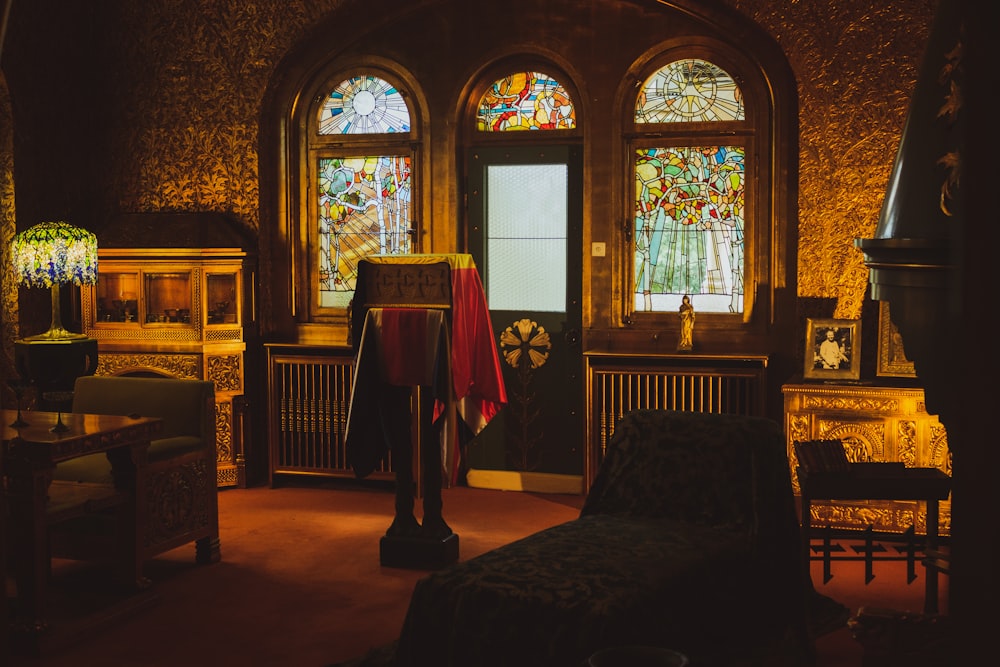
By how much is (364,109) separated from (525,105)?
1091 millimetres

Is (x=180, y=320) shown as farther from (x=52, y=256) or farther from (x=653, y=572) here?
(x=653, y=572)

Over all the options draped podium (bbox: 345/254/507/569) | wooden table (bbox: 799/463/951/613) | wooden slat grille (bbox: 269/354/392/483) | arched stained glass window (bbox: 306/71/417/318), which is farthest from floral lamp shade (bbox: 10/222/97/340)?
wooden table (bbox: 799/463/951/613)

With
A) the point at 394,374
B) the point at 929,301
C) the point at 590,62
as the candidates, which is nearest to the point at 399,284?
Result: the point at 394,374

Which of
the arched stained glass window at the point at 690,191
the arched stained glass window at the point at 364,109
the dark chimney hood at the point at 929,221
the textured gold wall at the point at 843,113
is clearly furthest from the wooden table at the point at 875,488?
the arched stained glass window at the point at 364,109

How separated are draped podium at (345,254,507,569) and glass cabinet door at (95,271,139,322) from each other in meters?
2.61

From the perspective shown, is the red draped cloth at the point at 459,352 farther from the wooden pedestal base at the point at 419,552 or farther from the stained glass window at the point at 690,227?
the stained glass window at the point at 690,227

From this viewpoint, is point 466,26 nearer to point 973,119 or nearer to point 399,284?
point 399,284

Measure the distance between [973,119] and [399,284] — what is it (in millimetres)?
4224

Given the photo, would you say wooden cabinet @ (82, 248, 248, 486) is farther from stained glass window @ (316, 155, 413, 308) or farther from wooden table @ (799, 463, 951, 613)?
wooden table @ (799, 463, 951, 613)

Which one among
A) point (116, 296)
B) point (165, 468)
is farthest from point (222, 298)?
point (165, 468)

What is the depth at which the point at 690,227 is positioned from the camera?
6.76 m

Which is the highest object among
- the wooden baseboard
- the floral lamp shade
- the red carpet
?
the floral lamp shade

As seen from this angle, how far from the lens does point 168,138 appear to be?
24.5 ft

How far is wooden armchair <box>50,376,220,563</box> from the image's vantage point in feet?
16.1
